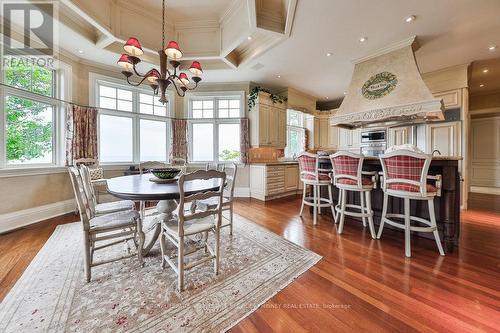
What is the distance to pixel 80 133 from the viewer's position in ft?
12.3

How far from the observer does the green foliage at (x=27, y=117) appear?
2.97 m

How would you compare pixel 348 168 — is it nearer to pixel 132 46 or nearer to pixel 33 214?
pixel 132 46

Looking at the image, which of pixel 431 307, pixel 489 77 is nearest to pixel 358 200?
pixel 431 307

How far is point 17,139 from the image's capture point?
3057 millimetres

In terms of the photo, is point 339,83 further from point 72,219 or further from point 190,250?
point 72,219

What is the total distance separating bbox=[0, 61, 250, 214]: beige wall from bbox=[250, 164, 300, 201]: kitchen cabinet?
312 centimetres

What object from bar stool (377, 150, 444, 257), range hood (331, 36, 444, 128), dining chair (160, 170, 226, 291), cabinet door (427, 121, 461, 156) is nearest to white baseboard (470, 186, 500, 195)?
cabinet door (427, 121, 461, 156)

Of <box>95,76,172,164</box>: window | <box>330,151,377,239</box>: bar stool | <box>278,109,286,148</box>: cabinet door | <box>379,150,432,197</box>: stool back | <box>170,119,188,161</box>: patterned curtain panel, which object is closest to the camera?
<box>379,150,432,197</box>: stool back

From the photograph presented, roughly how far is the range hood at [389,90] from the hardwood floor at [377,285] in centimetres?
194

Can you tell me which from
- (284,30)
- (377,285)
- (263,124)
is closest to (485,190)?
(263,124)

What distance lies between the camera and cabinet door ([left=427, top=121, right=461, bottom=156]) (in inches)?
159

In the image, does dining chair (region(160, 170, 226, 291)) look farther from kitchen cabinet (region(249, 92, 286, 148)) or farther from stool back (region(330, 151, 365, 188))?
kitchen cabinet (region(249, 92, 286, 148))

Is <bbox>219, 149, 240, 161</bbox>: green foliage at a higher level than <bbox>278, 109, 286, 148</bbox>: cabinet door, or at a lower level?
lower

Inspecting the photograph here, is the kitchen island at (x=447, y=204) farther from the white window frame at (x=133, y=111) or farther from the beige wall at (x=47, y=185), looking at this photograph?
the beige wall at (x=47, y=185)
